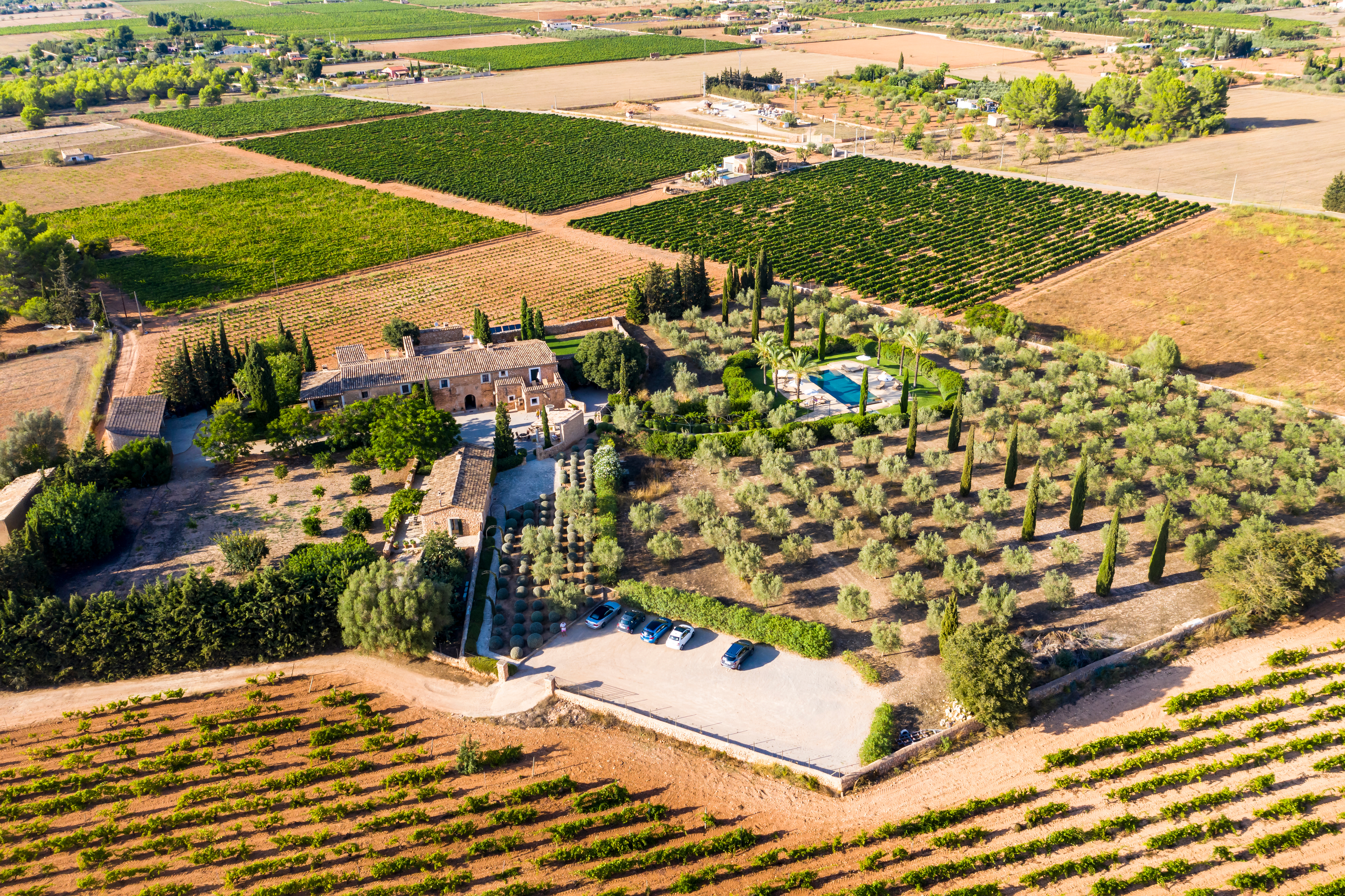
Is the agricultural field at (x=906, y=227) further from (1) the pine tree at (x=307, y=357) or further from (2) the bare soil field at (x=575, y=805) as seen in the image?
(2) the bare soil field at (x=575, y=805)

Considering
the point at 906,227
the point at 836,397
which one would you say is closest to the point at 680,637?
the point at 836,397

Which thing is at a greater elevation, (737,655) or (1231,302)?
(1231,302)

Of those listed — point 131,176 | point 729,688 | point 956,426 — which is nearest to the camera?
point 729,688

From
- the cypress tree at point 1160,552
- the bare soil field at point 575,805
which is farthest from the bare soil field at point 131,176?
the cypress tree at point 1160,552

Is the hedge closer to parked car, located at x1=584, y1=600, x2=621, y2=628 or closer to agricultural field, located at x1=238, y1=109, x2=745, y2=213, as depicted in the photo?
parked car, located at x1=584, y1=600, x2=621, y2=628

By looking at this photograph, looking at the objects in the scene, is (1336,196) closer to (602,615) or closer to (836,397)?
(836,397)

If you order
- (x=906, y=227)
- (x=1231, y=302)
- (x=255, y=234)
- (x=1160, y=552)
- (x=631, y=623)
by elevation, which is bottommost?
(x=631, y=623)

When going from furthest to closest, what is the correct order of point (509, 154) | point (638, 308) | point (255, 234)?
1. point (509, 154)
2. point (255, 234)
3. point (638, 308)

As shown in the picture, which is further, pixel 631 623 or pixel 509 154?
pixel 509 154

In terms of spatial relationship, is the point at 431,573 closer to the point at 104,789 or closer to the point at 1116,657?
the point at 104,789
